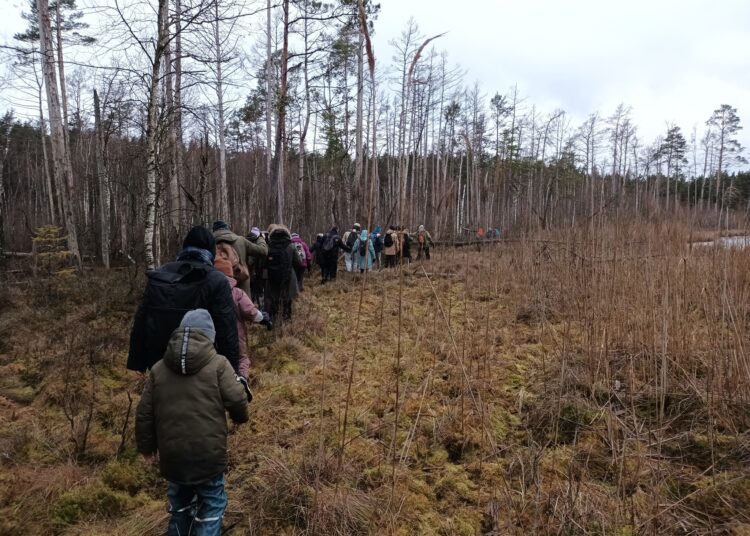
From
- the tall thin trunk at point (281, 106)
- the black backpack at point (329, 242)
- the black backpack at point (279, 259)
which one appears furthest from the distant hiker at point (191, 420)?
the tall thin trunk at point (281, 106)

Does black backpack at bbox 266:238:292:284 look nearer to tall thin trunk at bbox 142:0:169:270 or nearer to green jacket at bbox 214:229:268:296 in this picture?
green jacket at bbox 214:229:268:296

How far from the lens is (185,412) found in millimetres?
1791

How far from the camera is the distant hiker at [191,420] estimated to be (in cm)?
179

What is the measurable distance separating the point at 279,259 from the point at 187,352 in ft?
12.4

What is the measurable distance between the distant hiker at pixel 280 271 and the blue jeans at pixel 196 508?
3.60 metres

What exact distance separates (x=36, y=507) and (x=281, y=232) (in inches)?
152

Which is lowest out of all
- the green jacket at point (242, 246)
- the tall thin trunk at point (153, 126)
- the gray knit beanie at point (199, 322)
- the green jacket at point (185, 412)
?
the green jacket at point (185, 412)

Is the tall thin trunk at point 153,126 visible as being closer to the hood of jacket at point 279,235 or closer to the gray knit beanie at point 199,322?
the hood of jacket at point 279,235

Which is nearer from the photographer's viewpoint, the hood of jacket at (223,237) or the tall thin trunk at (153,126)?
the hood of jacket at (223,237)

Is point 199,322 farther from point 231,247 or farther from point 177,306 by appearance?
point 231,247

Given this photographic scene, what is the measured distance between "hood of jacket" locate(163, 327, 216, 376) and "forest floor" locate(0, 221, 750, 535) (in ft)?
2.47

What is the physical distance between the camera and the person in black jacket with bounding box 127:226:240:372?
212 cm

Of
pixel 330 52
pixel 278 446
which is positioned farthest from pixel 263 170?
pixel 278 446

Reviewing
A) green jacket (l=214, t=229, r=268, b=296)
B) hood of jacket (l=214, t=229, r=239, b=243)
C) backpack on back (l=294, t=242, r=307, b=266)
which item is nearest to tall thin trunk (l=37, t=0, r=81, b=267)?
backpack on back (l=294, t=242, r=307, b=266)
